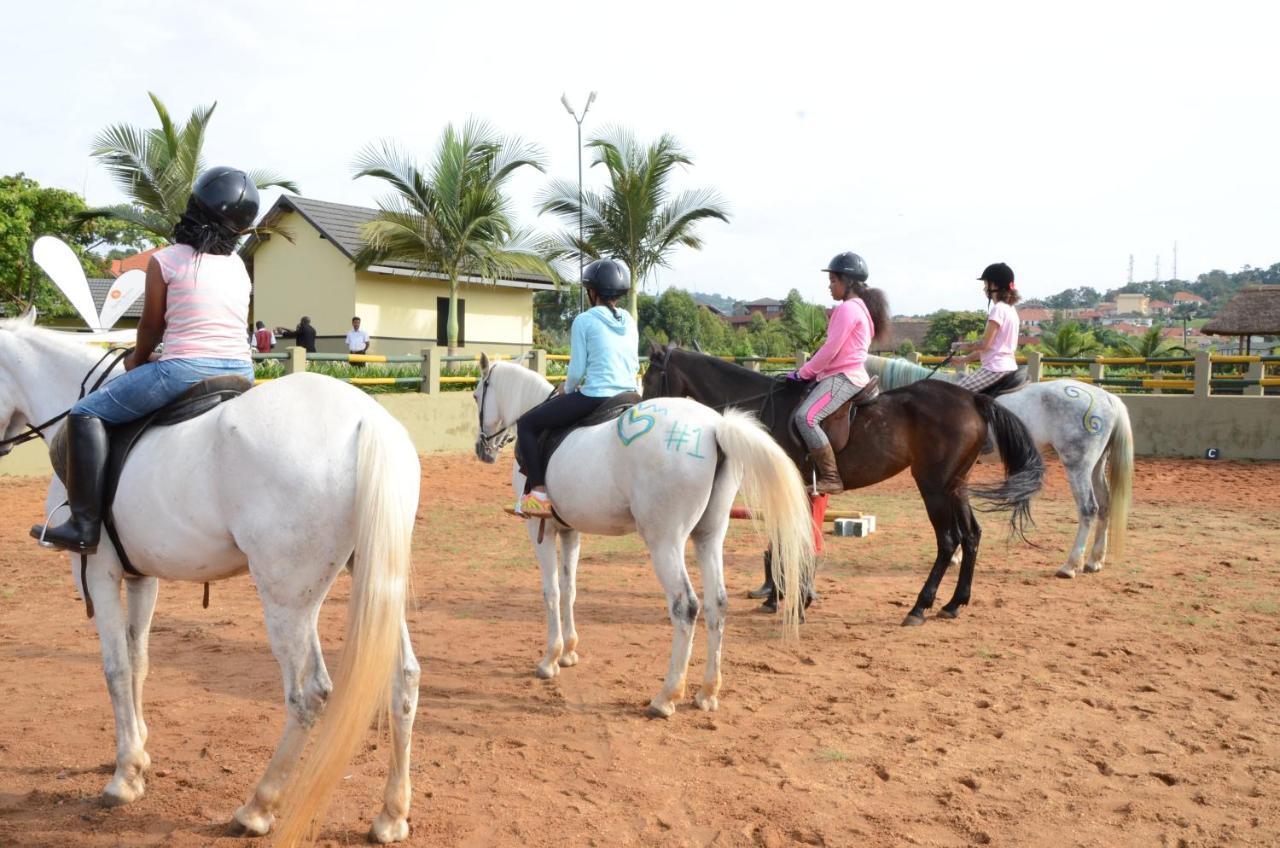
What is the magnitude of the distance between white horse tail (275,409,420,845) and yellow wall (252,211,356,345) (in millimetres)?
24214

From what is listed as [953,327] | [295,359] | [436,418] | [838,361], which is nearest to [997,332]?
[838,361]

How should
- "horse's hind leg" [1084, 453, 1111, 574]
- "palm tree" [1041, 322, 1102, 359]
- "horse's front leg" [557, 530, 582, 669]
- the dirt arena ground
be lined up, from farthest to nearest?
1. "palm tree" [1041, 322, 1102, 359]
2. "horse's hind leg" [1084, 453, 1111, 574]
3. "horse's front leg" [557, 530, 582, 669]
4. the dirt arena ground

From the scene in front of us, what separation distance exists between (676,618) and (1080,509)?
18.2 ft

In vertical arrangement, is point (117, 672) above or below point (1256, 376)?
below

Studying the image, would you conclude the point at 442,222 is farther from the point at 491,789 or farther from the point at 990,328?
the point at 491,789

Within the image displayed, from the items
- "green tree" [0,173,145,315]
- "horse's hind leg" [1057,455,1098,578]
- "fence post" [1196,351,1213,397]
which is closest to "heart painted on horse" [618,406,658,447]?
"horse's hind leg" [1057,455,1098,578]

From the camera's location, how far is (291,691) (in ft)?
11.2

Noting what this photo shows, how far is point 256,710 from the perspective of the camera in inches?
193

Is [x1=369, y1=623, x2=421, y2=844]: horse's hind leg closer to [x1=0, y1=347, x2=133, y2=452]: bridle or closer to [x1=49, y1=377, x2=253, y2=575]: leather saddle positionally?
[x1=49, y1=377, x2=253, y2=575]: leather saddle

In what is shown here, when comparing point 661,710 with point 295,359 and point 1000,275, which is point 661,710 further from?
point 295,359

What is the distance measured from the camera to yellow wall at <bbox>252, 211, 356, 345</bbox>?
2652 cm

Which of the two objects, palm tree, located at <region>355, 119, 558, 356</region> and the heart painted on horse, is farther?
palm tree, located at <region>355, 119, 558, 356</region>

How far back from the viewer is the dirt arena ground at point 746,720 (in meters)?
3.70

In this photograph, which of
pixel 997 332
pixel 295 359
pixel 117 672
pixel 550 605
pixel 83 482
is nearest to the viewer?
pixel 83 482
